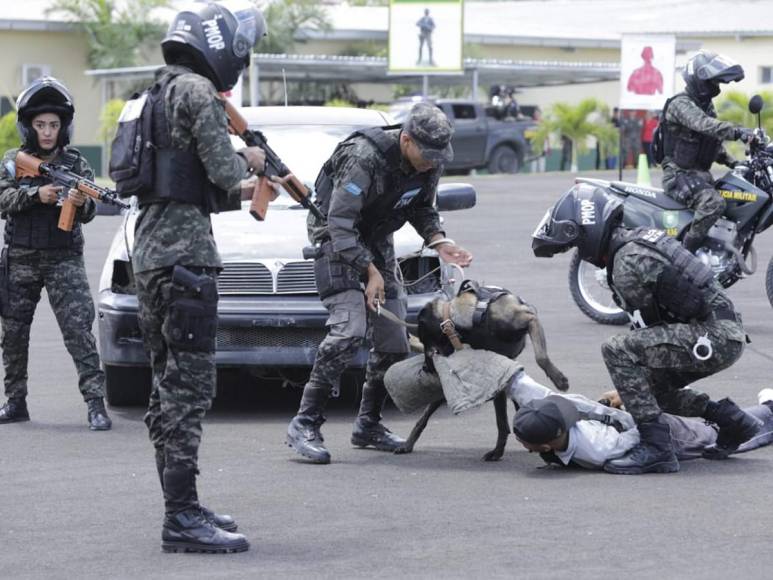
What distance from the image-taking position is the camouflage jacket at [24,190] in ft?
28.7

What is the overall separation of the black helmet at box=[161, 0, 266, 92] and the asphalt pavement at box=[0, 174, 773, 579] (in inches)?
71.1

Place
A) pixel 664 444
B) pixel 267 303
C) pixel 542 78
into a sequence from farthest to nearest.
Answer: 1. pixel 542 78
2. pixel 267 303
3. pixel 664 444

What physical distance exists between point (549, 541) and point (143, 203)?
79.0 inches

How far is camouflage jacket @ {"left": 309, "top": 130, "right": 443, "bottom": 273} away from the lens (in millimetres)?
7578

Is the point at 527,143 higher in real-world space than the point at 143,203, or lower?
lower

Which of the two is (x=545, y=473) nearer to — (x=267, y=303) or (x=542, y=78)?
(x=267, y=303)

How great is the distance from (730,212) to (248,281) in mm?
4969

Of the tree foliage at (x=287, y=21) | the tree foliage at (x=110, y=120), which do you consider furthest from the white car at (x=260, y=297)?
the tree foliage at (x=287, y=21)

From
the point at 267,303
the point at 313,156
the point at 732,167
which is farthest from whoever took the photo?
the point at 732,167

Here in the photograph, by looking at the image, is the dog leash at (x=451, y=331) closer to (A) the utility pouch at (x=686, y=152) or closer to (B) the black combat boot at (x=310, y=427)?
(B) the black combat boot at (x=310, y=427)

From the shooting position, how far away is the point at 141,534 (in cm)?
635

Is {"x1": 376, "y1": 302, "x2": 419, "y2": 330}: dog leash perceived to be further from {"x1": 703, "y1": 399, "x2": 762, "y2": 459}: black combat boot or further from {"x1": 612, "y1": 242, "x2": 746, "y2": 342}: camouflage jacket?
{"x1": 703, "y1": 399, "x2": 762, "y2": 459}: black combat boot

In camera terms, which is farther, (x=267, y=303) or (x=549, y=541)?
(x=267, y=303)

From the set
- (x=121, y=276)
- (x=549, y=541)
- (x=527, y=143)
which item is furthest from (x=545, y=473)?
(x=527, y=143)
